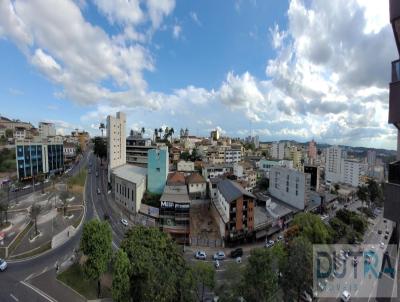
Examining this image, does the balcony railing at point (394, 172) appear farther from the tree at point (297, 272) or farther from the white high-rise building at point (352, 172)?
the white high-rise building at point (352, 172)

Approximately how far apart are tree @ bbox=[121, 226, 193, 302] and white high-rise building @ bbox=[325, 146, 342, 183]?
320 feet

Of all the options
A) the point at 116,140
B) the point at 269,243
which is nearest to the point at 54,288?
the point at 269,243

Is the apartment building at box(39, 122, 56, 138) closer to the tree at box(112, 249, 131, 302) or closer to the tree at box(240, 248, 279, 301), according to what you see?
the tree at box(112, 249, 131, 302)

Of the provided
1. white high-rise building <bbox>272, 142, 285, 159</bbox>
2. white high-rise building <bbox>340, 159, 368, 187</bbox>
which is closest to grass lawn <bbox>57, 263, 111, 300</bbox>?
white high-rise building <bbox>340, 159, 368, 187</bbox>

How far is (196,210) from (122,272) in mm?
31328

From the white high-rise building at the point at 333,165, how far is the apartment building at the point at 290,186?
57.0 meters

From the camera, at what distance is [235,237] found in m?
36.1

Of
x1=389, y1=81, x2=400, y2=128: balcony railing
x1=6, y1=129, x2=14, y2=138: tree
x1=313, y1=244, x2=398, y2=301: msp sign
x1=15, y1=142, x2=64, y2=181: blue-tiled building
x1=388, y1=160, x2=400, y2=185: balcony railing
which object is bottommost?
x1=313, y1=244, x2=398, y2=301: msp sign

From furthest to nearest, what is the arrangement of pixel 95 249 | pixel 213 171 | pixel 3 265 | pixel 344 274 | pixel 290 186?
pixel 213 171, pixel 290 186, pixel 344 274, pixel 3 265, pixel 95 249

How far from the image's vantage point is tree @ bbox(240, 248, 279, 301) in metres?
17.2

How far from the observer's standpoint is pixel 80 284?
21984mm

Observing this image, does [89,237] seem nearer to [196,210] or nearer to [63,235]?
[63,235]

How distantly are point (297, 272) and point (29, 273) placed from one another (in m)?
28.2

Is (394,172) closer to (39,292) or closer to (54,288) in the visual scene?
(54,288)
